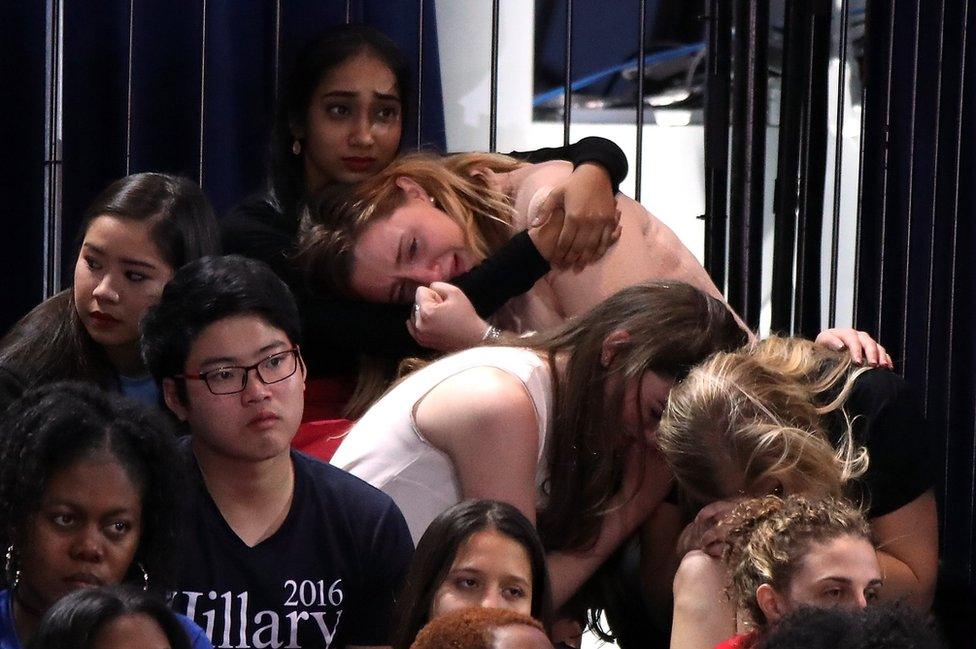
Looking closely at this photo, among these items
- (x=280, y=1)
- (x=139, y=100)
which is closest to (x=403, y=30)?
(x=280, y=1)

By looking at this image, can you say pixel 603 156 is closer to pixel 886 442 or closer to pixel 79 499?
pixel 886 442

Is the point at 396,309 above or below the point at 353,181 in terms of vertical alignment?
below

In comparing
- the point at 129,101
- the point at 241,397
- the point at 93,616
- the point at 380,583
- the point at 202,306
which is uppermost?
the point at 129,101

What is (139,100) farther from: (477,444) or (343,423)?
(477,444)

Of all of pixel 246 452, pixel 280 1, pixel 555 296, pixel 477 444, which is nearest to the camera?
pixel 246 452

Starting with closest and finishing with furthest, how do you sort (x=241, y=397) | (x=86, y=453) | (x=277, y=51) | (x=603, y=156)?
(x=86, y=453) < (x=241, y=397) < (x=603, y=156) < (x=277, y=51)

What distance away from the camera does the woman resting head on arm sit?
1552 mm

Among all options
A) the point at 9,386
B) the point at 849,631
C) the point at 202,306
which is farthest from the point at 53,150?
the point at 849,631

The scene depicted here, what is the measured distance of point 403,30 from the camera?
9.35 feet

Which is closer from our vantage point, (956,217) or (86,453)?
(86,453)

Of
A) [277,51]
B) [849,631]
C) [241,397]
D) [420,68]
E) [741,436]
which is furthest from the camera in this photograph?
[420,68]

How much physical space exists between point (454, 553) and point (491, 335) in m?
0.64

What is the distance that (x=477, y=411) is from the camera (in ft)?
6.37

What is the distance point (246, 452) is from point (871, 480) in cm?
89
